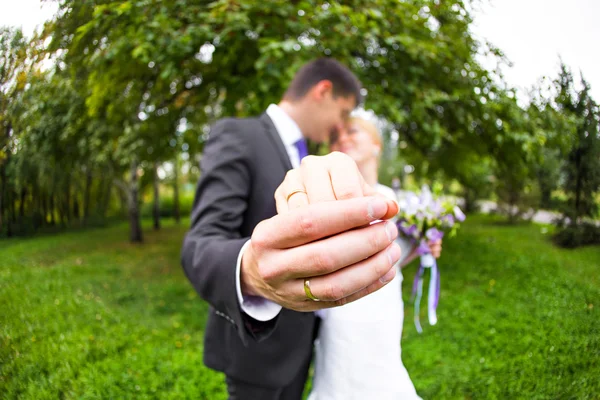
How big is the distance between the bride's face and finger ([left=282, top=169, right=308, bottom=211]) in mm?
2160

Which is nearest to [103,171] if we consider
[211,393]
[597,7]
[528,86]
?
[528,86]

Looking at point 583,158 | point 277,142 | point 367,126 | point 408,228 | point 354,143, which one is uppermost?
point 367,126

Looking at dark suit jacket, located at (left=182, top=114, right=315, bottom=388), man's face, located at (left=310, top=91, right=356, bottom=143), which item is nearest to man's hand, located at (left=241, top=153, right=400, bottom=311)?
dark suit jacket, located at (left=182, top=114, right=315, bottom=388)

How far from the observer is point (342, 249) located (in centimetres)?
56

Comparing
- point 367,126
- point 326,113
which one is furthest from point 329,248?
point 367,126

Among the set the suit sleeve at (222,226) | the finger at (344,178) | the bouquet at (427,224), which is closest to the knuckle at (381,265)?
the finger at (344,178)

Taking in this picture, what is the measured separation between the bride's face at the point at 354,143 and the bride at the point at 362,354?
1307mm

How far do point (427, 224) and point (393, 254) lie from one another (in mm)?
1648

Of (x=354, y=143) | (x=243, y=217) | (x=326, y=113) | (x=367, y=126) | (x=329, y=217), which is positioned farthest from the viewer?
(x=367, y=126)

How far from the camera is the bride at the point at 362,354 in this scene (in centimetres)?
169

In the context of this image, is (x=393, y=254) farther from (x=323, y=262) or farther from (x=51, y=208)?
(x=51, y=208)

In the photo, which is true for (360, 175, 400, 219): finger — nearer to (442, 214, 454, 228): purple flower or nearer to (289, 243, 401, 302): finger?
(289, 243, 401, 302): finger

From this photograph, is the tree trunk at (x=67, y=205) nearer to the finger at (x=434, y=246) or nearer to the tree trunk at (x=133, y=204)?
the tree trunk at (x=133, y=204)

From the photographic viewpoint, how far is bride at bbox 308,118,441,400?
169 cm
